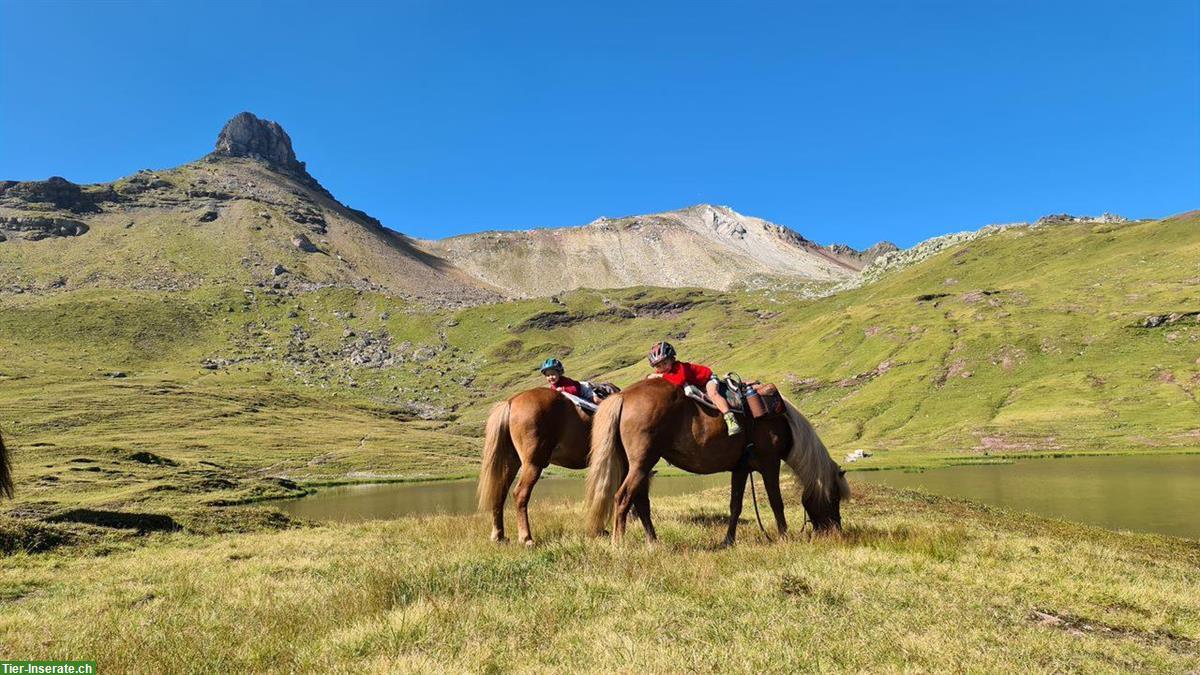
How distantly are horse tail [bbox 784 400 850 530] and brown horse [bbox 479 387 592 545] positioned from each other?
159 inches

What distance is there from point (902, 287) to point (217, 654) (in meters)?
195

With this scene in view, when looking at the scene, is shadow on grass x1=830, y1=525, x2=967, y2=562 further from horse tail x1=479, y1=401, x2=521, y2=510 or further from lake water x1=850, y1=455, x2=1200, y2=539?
lake water x1=850, y1=455, x2=1200, y2=539

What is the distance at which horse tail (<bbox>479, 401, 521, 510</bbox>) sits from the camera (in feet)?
40.9

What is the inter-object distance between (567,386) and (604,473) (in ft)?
8.84

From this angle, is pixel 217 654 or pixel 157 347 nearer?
pixel 217 654

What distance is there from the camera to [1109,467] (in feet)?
129

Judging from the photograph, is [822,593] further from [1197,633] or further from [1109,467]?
[1109,467]

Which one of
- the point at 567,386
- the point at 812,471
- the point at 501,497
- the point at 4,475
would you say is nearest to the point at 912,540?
the point at 812,471

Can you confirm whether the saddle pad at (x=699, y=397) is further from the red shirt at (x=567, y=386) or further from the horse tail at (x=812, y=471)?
the red shirt at (x=567, y=386)

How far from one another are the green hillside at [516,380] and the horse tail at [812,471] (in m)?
21.7

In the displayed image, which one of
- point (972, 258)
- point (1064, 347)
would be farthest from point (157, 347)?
point (972, 258)

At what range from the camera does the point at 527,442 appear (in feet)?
39.1

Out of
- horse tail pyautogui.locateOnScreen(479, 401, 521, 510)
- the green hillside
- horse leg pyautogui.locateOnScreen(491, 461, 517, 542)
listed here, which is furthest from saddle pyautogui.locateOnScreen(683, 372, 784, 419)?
the green hillside

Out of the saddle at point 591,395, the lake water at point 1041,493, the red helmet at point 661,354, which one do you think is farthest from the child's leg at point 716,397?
the lake water at point 1041,493
